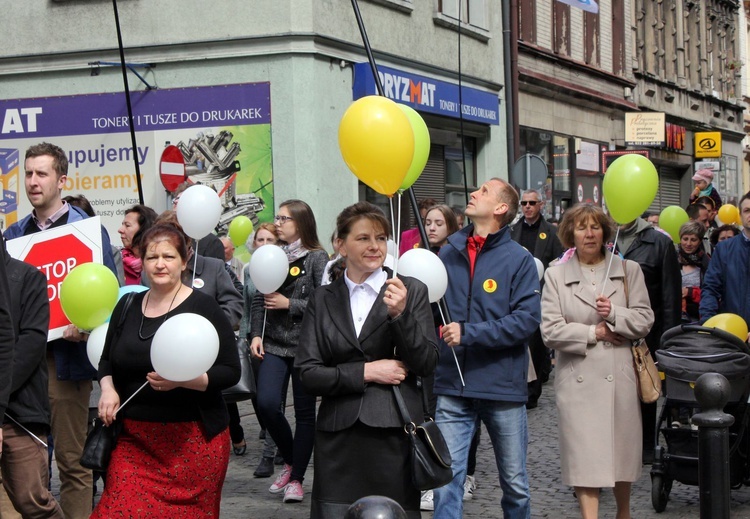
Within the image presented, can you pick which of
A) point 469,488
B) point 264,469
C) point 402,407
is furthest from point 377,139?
point 264,469

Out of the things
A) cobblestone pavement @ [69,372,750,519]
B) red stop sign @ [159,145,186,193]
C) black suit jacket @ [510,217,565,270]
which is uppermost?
red stop sign @ [159,145,186,193]

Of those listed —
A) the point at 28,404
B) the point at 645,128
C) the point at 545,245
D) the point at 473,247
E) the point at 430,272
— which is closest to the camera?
the point at 28,404

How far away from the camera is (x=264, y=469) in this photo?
29.7 feet

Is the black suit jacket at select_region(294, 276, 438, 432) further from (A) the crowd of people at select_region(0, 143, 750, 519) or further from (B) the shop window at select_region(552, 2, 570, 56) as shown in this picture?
(B) the shop window at select_region(552, 2, 570, 56)

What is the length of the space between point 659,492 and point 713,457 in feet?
8.26

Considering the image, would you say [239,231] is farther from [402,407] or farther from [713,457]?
[713,457]

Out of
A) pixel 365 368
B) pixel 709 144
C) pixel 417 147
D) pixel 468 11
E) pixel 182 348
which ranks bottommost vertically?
pixel 365 368

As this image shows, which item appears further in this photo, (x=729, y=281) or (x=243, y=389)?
(x=729, y=281)

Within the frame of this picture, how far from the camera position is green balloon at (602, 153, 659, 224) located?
7.46 m

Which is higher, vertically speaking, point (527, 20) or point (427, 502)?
point (527, 20)

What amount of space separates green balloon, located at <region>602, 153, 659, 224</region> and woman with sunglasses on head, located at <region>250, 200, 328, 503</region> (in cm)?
206

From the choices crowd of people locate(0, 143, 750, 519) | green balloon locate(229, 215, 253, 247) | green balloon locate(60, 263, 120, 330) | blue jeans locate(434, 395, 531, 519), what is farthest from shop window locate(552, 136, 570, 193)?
green balloon locate(60, 263, 120, 330)

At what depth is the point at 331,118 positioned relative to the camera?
18.5 metres

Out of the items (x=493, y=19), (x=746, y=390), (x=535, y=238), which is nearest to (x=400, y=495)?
A: (x=746, y=390)
